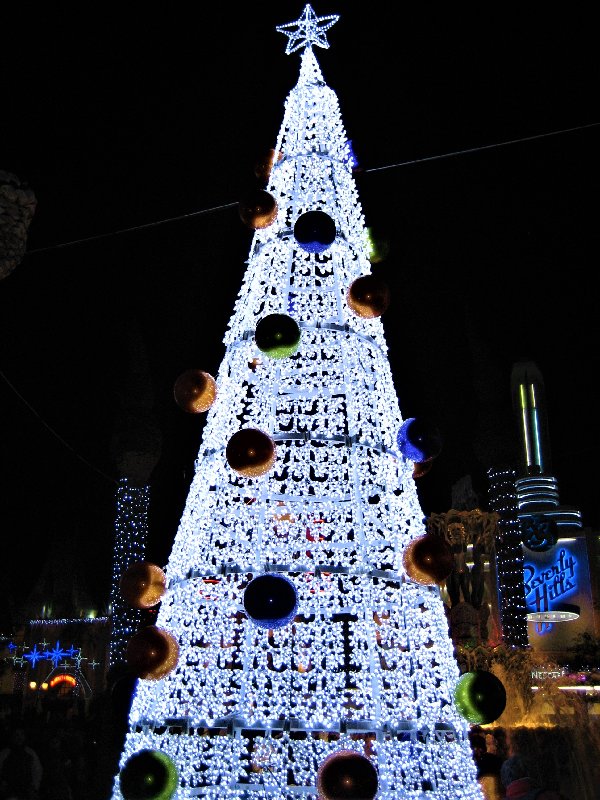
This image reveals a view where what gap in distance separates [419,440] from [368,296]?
77 cm

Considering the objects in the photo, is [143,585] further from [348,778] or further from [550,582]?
[550,582]

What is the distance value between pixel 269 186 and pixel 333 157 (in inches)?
16.0

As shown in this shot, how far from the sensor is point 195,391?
387cm

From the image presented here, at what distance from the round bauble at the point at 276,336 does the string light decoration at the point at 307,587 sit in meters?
0.24

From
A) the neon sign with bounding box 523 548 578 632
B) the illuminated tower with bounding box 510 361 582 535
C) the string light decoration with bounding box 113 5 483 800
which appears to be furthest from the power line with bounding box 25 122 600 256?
the neon sign with bounding box 523 548 578 632

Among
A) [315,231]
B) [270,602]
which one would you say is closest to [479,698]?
[270,602]

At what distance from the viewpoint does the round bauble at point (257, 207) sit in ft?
12.9

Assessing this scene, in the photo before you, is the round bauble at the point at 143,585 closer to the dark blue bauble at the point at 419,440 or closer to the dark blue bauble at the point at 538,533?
the dark blue bauble at the point at 419,440

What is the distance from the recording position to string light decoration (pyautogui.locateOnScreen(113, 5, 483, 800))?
318cm

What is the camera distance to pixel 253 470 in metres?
3.35

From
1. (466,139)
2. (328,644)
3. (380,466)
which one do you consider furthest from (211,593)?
(466,139)

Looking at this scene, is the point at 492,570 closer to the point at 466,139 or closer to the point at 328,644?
the point at 466,139

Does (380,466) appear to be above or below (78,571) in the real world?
below

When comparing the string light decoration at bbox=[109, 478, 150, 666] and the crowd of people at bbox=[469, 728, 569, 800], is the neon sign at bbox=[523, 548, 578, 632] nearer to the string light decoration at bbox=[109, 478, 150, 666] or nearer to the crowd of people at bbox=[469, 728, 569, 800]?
the string light decoration at bbox=[109, 478, 150, 666]
